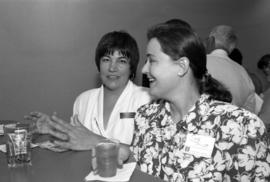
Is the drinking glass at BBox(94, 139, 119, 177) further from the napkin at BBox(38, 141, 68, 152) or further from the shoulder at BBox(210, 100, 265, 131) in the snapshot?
the shoulder at BBox(210, 100, 265, 131)

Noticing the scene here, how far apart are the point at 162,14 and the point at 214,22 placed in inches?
39.2

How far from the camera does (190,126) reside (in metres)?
1.69

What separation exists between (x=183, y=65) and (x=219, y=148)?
47 cm

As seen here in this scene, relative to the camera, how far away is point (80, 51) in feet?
14.1

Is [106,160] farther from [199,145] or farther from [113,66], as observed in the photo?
[113,66]

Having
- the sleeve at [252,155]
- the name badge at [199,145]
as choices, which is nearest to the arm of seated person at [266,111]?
the sleeve at [252,155]

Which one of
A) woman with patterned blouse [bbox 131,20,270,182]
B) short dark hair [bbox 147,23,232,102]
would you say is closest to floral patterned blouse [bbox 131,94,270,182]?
woman with patterned blouse [bbox 131,20,270,182]

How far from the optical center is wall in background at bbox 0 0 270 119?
13.0ft

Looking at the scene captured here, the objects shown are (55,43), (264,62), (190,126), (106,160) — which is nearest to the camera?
(106,160)

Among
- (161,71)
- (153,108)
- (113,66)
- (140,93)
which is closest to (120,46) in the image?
(113,66)

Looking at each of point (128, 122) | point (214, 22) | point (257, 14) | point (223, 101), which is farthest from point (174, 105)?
point (257, 14)

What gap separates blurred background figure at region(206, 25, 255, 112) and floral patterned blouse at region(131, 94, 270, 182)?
136 centimetres

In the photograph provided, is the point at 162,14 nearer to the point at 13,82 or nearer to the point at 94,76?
the point at 94,76

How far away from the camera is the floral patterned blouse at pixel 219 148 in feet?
5.15
